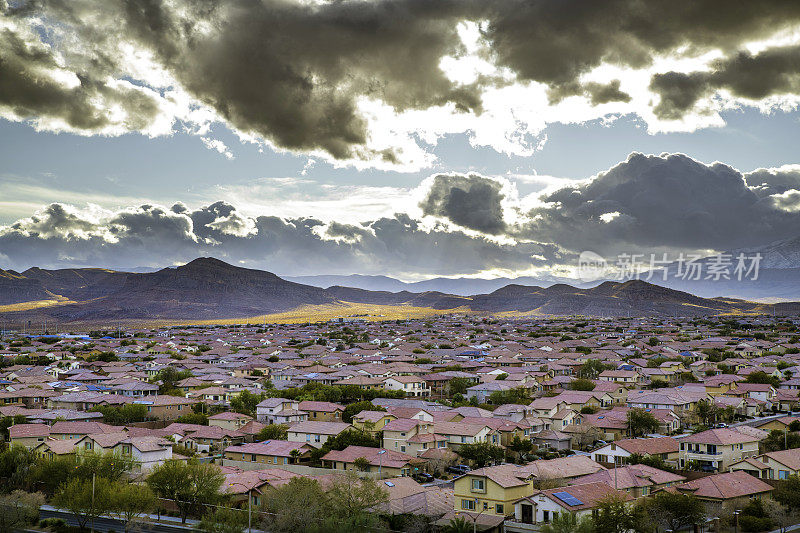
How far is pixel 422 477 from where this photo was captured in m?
51.3

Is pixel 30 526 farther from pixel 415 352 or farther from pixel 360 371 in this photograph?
pixel 415 352

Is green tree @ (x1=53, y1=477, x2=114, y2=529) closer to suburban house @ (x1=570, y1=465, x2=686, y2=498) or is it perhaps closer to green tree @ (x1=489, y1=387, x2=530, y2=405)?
suburban house @ (x1=570, y1=465, x2=686, y2=498)

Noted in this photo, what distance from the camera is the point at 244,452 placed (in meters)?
55.8

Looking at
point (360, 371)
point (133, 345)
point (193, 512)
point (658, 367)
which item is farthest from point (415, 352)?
point (193, 512)

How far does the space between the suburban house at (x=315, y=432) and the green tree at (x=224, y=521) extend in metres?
19.4

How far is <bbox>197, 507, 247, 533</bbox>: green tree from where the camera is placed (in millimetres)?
36281

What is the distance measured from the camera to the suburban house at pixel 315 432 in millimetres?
60244

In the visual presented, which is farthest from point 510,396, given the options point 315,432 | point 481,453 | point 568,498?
point 568,498

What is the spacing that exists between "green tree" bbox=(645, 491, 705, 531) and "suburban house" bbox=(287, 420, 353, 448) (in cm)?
2847

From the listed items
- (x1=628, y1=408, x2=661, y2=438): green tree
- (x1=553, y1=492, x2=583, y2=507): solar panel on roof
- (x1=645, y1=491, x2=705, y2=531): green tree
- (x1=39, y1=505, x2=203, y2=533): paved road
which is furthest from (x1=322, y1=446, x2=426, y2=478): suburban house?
(x1=628, y1=408, x2=661, y2=438): green tree

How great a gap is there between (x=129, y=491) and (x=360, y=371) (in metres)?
61.0

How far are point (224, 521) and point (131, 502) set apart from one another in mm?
5608

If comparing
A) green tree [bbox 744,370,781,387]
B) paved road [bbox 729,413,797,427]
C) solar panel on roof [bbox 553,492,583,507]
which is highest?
green tree [bbox 744,370,781,387]

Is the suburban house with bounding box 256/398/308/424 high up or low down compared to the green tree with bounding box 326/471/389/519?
down
